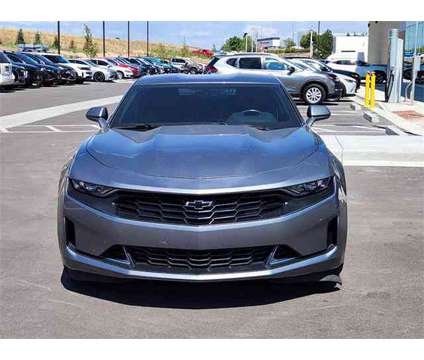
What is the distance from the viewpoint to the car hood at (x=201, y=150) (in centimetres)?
405

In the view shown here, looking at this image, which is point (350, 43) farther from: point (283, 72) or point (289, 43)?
point (289, 43)

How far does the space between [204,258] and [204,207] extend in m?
0.32

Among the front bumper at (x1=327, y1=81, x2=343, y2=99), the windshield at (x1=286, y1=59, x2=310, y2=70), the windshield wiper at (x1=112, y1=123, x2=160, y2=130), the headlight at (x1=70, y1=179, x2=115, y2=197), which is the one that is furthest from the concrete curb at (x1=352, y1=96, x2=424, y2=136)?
the headlight at (x1=70, y1=179, x2=115, y2=197)

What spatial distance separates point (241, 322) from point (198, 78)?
2814mm

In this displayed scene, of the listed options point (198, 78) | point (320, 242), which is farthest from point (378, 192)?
point (320, 242)

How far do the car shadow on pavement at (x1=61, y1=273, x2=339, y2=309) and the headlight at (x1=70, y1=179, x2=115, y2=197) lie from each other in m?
0.61

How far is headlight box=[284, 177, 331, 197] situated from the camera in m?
4.00

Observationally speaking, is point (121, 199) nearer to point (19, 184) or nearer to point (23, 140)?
point (19, 184)

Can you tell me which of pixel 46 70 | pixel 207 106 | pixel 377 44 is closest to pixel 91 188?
pixel 207 106

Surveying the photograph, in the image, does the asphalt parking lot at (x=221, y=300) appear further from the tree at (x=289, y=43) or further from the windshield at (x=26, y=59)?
the tree at (x=289, y=43)

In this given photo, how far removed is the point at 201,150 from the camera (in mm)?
4348

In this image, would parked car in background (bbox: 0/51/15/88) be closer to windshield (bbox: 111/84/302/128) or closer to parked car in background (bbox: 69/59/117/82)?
parked car in background (bbox: 69/59/117/82)
